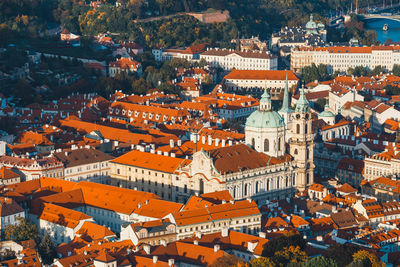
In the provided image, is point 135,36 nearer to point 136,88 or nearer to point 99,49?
point 99,49

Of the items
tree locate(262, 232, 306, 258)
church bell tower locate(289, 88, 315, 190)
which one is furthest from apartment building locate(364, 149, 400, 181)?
tree locate(262, 232, 306, 258)

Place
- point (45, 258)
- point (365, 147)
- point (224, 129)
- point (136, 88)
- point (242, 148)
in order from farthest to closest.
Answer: point (136, 88)
point (224, 129)
point (365, 147)
point (242, 148)
point (45, 258)

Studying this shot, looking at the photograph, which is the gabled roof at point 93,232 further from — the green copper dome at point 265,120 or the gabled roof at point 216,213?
the green copper dome at point 265,120

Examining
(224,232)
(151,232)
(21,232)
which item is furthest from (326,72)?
(151,232)

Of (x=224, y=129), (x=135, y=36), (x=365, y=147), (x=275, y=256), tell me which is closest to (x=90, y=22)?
(x=135, y=36)

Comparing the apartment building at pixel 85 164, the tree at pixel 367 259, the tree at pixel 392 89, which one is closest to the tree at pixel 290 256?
the tree at pixel 367 259

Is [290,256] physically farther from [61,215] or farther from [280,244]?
[61,215]
